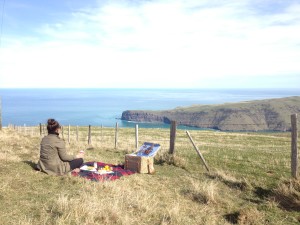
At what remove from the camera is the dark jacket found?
29.9 feet

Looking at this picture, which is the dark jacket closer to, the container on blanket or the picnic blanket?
the picnic blanket

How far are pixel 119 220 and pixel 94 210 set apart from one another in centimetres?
51

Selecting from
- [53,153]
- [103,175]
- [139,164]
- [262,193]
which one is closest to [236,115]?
[139,164]

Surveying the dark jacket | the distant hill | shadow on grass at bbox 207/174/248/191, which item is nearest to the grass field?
shadow on grass at bbox 207/174/248/191

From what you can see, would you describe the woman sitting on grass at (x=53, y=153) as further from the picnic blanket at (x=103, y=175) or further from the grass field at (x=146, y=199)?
the picnic blanket at (x=103, y=175)

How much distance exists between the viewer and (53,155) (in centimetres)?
916

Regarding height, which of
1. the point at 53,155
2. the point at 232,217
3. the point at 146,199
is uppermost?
the point at 53,155

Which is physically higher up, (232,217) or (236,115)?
(232,217)

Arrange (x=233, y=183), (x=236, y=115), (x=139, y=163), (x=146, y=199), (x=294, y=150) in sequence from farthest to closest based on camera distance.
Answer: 1. (x=236, y=115)
2. (x=139, y=163)
3. (x=233, y=183)
4. (x=294, y=150)
5. (x=146, y=199)

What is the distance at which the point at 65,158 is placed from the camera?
9.26 m

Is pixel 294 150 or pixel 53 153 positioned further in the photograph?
pixel 294 150

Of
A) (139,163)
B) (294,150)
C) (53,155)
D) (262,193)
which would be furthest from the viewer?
(139,163)

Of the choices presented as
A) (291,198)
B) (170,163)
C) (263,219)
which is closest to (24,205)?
(263,219)

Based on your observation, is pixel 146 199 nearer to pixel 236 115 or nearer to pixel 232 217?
pixel 232 217
